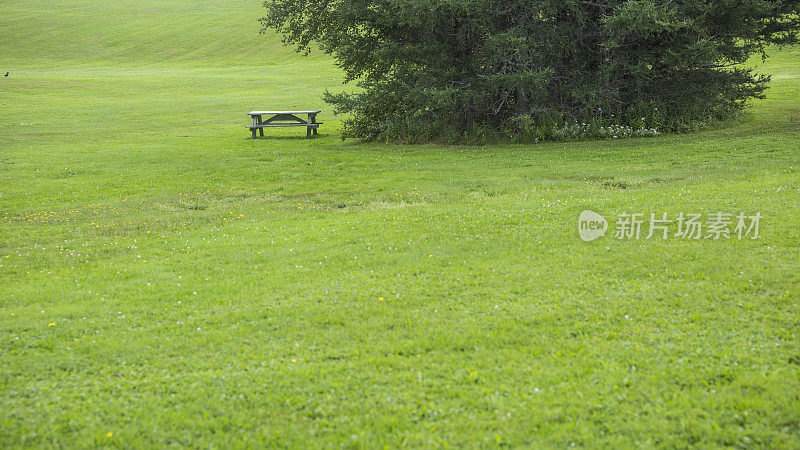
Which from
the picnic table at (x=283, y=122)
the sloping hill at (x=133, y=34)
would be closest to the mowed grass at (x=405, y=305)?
the picnic table at (x=283, y=122)

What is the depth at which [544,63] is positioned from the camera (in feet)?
66.8

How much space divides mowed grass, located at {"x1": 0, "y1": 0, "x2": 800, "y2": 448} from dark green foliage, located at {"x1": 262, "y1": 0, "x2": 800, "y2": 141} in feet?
10.5

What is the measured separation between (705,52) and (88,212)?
16.9m

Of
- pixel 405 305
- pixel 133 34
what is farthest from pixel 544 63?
pixel 133 34

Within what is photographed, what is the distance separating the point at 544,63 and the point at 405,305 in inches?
601

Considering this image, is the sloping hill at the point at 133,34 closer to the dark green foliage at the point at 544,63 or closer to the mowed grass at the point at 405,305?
the dark green foliage at the point at 544,63

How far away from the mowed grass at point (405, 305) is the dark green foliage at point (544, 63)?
126 inches

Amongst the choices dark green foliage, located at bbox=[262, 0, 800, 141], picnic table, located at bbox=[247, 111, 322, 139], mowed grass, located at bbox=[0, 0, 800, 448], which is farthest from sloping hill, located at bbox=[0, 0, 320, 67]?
mowed grass, located at bbox=[0, 0, 800, 448]

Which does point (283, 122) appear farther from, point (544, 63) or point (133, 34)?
point (133, 34)

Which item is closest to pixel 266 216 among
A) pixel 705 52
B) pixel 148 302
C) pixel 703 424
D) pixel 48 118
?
pixel 148 302

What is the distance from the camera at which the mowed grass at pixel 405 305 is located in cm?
491

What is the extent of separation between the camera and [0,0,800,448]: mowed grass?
16.1 ft

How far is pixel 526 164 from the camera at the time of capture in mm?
16219

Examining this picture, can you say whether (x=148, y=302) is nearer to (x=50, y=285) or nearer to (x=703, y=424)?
(x=50, y=285)
